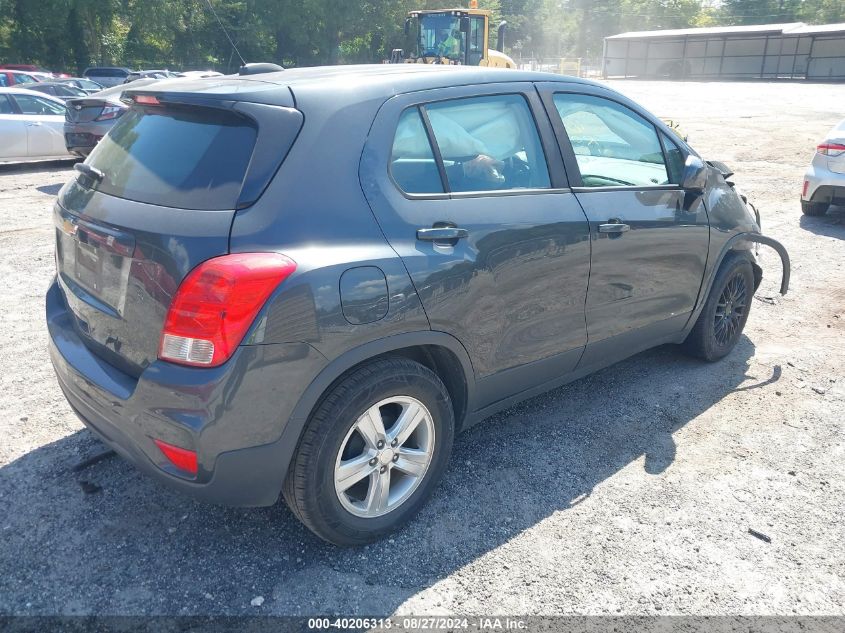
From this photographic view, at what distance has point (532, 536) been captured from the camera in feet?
10.1

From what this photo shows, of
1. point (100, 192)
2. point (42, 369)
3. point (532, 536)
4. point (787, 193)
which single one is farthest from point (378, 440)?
point (787, 193)

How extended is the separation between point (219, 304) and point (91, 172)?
1.20 m

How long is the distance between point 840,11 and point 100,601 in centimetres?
8232

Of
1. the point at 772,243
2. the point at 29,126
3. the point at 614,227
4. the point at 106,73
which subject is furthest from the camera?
the point at 106,73

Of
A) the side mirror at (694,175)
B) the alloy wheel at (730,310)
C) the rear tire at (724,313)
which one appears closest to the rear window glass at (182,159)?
the side mirror at (694,175)

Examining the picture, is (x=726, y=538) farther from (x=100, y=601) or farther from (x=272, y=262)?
(x=100, y=601)

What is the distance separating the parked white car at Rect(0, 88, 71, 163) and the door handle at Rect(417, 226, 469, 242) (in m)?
11.8

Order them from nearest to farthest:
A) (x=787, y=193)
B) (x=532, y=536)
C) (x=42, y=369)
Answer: (x=532, y=536) → (x=42, y=369) → (x=787, y=193)

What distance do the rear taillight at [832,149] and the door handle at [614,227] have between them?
623 centimetres

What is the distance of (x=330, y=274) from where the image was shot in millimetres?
2539

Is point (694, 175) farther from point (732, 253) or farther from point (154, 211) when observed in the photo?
point (154, 211)

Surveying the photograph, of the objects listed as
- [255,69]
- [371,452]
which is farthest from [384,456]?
[255,69]

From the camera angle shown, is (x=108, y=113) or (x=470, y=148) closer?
(x=470, y=148)

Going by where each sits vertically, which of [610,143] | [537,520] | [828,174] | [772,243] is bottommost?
[537,520]
